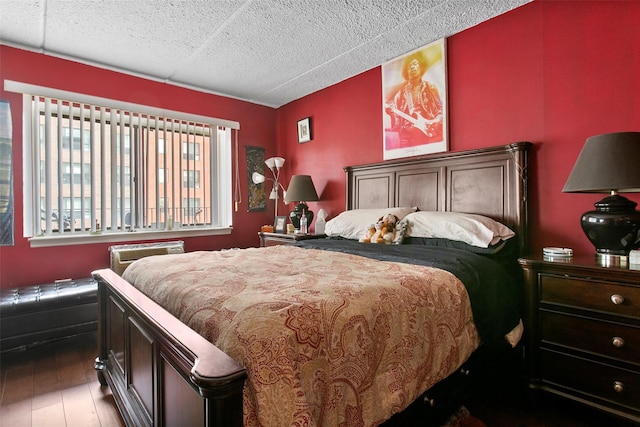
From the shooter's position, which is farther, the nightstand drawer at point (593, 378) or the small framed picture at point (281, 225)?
the small framed picture at point (281, 225)

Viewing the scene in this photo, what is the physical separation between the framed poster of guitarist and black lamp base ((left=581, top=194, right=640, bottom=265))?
1291mm

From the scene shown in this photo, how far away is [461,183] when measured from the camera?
105 inches

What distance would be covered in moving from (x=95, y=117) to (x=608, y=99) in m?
4.21

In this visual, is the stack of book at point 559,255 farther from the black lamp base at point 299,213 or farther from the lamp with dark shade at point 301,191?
the black lamp base at point 299,213

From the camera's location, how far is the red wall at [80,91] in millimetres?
2920

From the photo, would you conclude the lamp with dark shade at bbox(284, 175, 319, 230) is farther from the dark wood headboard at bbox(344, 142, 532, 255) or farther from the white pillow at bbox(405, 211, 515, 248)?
the white pillow at bbox(405, 211, 515, 248)

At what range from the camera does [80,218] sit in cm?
326

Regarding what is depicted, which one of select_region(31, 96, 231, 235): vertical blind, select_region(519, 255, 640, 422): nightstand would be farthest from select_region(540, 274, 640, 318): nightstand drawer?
select_region(31, 96, 231, 235): vertical blind

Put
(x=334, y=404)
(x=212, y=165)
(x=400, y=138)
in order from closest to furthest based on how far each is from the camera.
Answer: (x=334, y=404) < (x=400, y=138) < (x=212, y=165)

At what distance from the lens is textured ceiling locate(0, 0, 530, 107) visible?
239 centimetres

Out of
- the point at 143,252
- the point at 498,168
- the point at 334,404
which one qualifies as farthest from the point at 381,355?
the point at 143,252

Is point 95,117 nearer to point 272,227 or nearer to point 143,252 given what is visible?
point 143,252

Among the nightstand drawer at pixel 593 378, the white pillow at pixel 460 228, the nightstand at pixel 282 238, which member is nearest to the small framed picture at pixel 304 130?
the nightstand at pixel 282 238


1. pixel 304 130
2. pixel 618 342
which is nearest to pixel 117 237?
pixel 304 130
